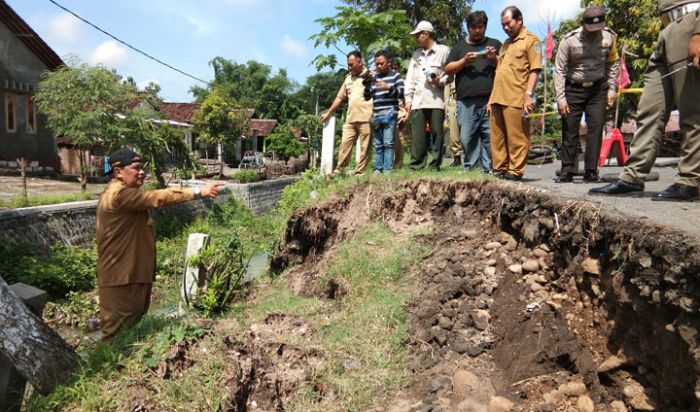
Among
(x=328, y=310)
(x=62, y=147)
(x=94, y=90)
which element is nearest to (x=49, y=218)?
(x=94, y=90)

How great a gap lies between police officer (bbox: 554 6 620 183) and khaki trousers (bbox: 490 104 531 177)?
A: 1.44 feet

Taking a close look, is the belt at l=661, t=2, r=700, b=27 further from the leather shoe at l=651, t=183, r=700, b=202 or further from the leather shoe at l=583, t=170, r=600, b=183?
the leather shoe at l=583, t=170, r=600, b=183

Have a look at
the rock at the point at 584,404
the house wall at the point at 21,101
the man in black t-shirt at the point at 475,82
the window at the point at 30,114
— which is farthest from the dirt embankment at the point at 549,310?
the window at the point at 30,114

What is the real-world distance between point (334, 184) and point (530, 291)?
355cm

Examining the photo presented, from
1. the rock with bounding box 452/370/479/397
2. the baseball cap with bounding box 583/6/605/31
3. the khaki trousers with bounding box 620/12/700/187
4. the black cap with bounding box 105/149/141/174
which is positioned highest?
the baseball cap with bounding box 583/6/605/31

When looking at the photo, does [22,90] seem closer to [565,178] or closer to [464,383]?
[565,178]

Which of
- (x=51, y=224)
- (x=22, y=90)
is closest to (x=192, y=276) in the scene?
(x=51, y=224)

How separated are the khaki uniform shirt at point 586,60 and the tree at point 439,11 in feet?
55.8

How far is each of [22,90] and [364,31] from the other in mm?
14147

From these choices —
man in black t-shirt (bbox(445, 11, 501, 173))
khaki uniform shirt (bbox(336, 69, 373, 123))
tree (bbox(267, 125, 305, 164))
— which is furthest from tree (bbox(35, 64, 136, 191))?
Answer: tree (bbox(267, 125, 305, 164))

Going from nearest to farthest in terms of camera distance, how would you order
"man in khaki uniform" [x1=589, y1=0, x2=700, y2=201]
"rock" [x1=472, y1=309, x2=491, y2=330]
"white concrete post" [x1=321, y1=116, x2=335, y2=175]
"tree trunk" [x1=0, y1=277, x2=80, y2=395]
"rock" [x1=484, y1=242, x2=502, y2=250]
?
"tree trunk" [x1=0, y1=277, x2=80, y2=395], "man in khaki uniform" [x1=589, y1=0, x2=700, y2=201], "rock" [x1=472, y1=309, x2=491, y2=330], "rock" [x1=484, y1=242, x2=502, y2=250], "white concrete post" [x1=321, y1=116, x2=335, y2=175]

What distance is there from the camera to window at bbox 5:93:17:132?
17344 mm

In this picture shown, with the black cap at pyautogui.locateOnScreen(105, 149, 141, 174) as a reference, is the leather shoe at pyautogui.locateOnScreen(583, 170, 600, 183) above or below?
below

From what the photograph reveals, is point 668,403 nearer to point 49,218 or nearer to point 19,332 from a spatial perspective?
point 19,332
